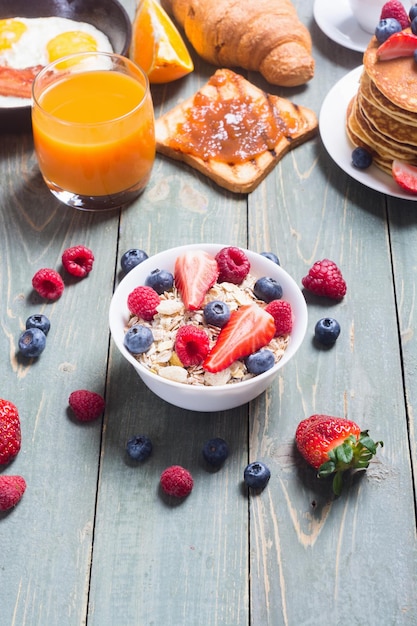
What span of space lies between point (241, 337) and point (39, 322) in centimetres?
55

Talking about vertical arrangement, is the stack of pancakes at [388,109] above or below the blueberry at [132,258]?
above

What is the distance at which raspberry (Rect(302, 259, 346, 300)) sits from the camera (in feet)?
6.08

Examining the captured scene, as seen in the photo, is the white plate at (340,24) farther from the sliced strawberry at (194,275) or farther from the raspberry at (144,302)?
the raspberry at (144,302)

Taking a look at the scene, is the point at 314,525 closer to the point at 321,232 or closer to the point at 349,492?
the point at 349,492

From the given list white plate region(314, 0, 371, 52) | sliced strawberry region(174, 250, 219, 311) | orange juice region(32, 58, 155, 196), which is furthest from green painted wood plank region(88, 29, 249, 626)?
white plate region(314, 0, 371, 52)

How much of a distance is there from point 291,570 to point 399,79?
129 centimetres

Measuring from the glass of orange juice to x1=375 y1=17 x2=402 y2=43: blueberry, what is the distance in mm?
671

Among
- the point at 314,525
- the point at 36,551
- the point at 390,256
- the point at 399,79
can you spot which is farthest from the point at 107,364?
the point at 399,79

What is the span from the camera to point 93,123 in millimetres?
1857

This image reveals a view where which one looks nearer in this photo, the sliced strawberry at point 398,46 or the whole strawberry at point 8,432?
the whole strawberry at point 8,432

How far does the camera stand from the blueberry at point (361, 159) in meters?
2.10

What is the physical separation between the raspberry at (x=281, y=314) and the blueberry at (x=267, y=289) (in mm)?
53

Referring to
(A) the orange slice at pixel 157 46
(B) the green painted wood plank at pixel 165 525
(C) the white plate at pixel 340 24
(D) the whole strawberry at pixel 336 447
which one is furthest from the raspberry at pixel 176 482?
(C) the white plate at pixel 340 24

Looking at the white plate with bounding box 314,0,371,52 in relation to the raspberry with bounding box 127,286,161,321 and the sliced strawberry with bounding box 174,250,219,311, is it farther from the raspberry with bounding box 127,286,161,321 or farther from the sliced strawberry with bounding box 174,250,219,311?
the raspberry with bounding box 127,286,161,321
